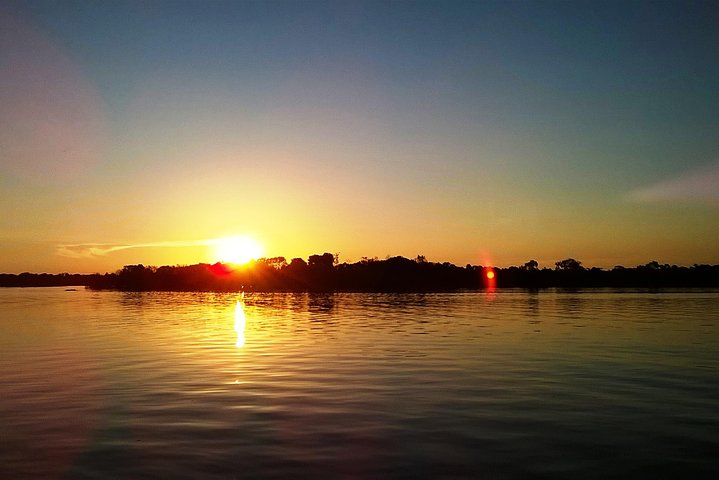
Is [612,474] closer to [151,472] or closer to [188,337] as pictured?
[151,472]

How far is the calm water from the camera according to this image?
15625 mm

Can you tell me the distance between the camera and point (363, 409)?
22.5m

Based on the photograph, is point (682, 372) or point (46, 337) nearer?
point (682, 372)

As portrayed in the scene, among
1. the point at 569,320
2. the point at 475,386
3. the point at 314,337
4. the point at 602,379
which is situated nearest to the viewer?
the point at 475,386

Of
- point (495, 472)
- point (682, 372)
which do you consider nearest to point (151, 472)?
point (495, 472)

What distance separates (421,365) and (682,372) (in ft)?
43.1

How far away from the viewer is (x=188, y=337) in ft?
175

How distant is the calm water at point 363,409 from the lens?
15.6 metres

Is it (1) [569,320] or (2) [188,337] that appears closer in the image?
(2) [188,337]

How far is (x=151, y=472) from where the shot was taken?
48.7ft

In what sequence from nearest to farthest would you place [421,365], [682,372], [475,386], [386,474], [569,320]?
[386,474] < [475,386] < [682,372] < [421,365] < [569,320]

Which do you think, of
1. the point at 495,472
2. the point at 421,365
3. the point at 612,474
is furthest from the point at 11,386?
the point at 612,474

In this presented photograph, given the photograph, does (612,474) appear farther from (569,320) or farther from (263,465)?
(569,320)

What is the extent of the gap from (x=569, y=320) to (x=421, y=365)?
134ft
